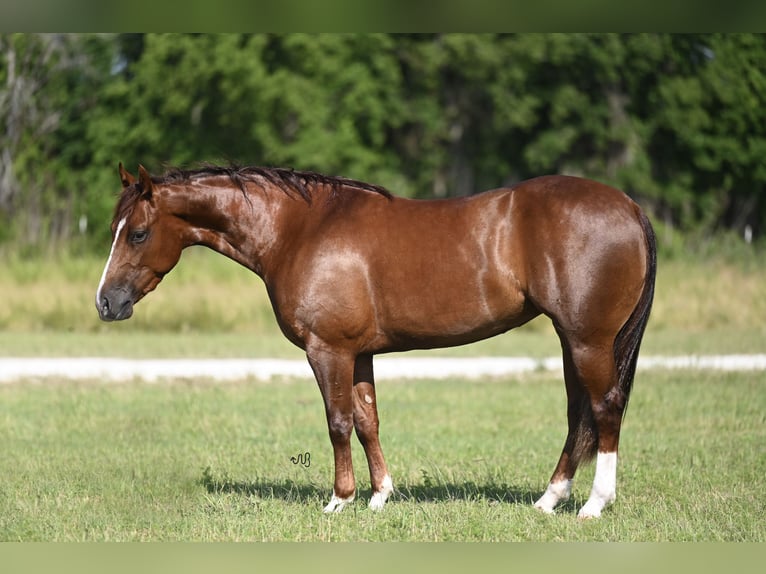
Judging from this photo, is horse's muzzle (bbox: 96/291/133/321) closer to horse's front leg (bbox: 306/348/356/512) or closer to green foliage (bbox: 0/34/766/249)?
horse's front leg (bbox: 306/348/356/512)

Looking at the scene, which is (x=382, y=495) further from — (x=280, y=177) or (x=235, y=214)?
(x=280, y=177)

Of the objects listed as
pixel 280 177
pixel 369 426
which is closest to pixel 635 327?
pixel 369 426

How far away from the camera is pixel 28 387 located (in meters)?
13.3

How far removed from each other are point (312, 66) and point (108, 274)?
2648 centimetres

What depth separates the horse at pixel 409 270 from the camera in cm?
666

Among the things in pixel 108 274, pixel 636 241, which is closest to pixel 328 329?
pixel 108 274

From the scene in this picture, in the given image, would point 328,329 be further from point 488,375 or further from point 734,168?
point 734,168

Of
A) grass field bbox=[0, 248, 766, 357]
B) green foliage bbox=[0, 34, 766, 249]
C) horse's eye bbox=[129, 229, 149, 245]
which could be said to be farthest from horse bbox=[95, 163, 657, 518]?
green foliage bbox=[0, 34, 766, 249]

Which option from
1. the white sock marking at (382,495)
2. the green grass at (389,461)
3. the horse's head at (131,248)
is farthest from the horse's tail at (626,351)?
the horse's head at (131,248)

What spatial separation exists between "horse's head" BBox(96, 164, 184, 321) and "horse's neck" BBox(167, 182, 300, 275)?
→ 0.56 feet

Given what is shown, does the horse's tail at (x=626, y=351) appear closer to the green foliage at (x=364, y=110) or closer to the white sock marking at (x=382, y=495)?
the white sock marking at (x=382, y=495)

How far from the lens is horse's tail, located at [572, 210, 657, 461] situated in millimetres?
6773

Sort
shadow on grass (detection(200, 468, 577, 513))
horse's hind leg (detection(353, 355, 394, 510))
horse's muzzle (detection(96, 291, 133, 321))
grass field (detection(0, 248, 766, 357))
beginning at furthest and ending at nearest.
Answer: grass field (detection(0, 248, 766, 357)) < shadow on grass (detection(200, 468, 577, 513)) < horse's hind leg (detection(353, 355, 394, 510)) < horse's muzzle (detection(96, 291, 133, 321))

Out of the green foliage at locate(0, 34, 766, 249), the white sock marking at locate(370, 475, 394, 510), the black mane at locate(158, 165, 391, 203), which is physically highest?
the black mane at locate(158, 165, 391, 203)
